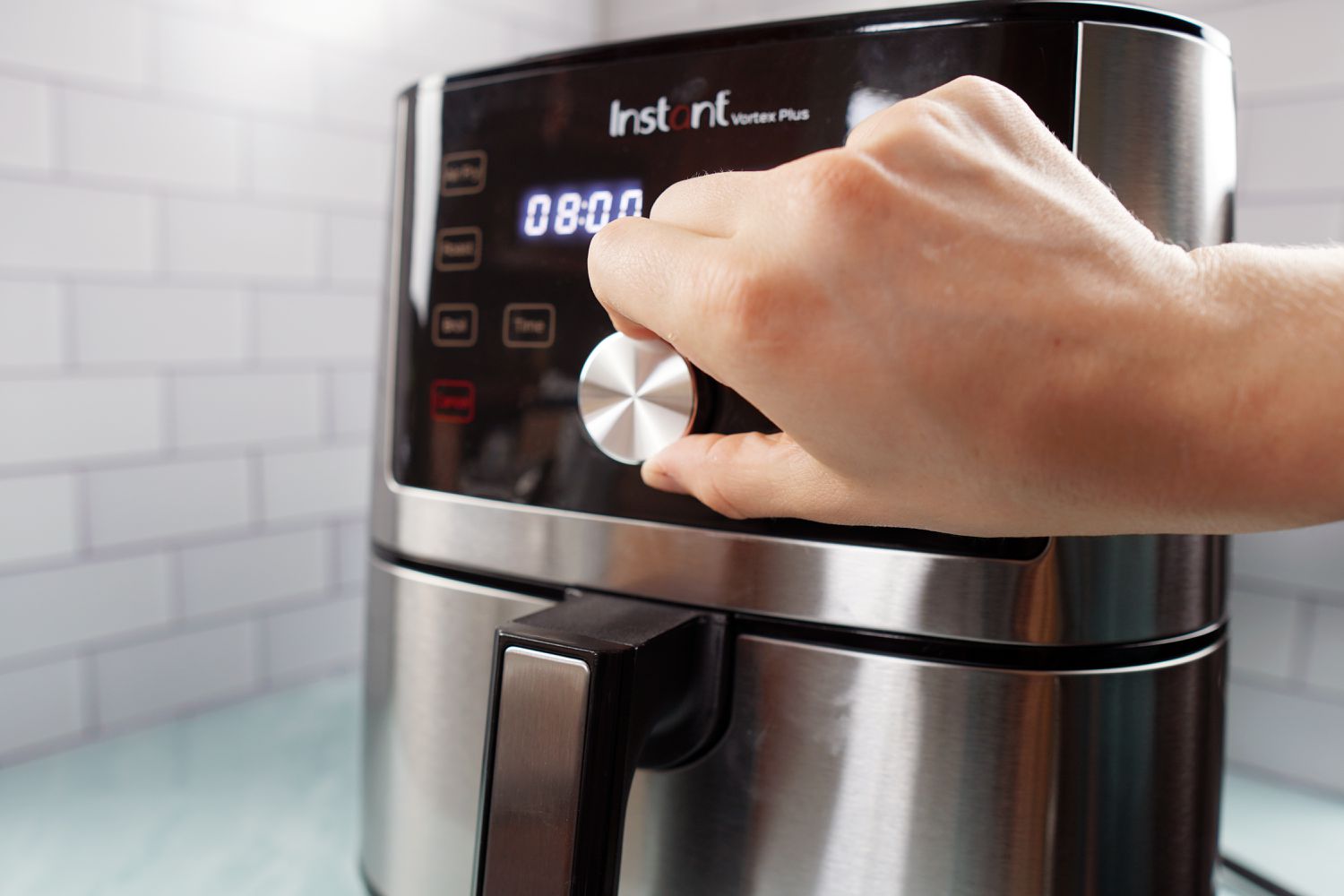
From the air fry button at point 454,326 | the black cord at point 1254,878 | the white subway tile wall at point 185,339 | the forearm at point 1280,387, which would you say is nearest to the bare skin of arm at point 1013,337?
the forearm at point 1280,387

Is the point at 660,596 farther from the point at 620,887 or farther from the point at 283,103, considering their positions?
the point at 283,103

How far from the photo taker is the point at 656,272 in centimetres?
27

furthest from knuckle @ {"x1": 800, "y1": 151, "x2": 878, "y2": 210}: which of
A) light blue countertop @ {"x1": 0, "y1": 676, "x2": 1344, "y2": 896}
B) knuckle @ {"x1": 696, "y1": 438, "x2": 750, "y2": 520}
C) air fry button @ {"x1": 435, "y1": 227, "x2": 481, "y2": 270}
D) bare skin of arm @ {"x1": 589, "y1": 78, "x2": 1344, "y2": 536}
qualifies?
light blue countertop @ {"x1": 0, "y1": 676, "x2": 1344, "y2": 896}

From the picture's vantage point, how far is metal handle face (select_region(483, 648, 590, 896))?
32 cm

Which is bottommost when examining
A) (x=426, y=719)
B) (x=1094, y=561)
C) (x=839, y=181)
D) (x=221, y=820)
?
(x=221, y=820)

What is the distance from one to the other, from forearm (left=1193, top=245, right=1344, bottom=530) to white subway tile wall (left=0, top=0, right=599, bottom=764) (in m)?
0.61

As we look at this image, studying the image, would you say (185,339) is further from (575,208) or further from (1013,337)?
(1013,337)

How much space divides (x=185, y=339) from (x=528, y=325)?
43cm

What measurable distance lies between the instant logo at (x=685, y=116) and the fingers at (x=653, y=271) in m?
0.12

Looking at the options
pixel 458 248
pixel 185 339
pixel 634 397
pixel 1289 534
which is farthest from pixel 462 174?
pixel 1289 534

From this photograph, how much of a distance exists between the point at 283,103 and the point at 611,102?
1.58ft

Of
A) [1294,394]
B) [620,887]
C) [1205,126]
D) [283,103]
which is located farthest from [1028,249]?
[283,103]

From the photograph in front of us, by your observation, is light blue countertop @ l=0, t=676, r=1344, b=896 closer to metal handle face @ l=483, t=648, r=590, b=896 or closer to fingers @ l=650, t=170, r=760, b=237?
metal handle face @ l=483, t=648, r=590, b=896

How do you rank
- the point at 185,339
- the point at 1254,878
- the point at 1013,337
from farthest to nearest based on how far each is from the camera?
the point at 185,339 < the point at 1254,878 < the point at 1013,337
